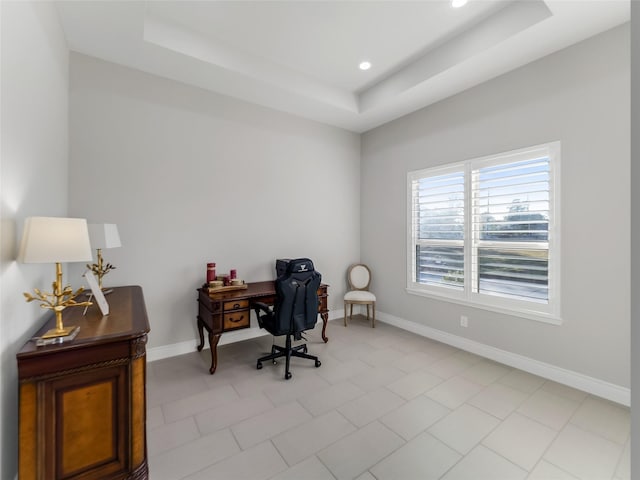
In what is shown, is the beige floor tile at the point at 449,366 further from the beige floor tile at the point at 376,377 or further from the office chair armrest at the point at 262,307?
the office chair armrest at the point at 262,307

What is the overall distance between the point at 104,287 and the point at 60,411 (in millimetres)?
1752

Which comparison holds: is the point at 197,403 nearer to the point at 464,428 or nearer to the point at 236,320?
the point at 236,320

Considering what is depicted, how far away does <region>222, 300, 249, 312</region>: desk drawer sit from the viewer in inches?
116

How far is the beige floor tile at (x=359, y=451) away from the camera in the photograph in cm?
174

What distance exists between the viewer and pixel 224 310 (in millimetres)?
2932

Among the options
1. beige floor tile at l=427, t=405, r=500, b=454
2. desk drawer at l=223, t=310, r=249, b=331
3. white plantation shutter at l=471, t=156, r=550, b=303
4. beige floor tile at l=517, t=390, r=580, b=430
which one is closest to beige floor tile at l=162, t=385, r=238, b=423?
desk drawer at l=223, t=310, r=249, b=331

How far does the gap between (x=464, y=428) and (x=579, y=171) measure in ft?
7.98

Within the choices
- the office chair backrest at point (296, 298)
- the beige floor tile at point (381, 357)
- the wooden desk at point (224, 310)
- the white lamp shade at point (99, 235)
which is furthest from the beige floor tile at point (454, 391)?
the white lamp shade at point (99, 235)

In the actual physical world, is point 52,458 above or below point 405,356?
above

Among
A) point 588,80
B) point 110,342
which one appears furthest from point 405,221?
point 110,342

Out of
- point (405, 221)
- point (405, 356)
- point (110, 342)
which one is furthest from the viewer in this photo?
point (405, 221)

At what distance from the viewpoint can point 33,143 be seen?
1753mm

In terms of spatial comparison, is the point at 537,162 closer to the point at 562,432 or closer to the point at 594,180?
the point at 594,180

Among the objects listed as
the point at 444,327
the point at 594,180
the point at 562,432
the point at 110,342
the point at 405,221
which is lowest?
the point at 562,432
